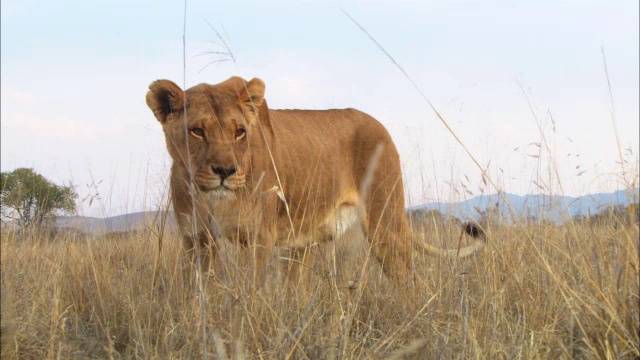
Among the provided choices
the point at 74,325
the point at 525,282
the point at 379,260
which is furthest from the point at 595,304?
the point at 379,260

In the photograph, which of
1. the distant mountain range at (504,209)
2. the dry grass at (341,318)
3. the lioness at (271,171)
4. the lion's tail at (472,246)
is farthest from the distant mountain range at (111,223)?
the lion's tail at (472,246)

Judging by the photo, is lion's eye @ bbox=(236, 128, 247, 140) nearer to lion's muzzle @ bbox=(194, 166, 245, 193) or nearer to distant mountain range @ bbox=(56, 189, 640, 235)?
lion's muzzle @ bbox=(194, 166, 245, 193)

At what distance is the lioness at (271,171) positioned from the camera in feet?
12.7

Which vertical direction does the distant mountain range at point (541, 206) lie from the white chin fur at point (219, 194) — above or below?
below

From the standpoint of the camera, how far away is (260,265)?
3979 mm

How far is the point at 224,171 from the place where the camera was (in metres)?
3.80

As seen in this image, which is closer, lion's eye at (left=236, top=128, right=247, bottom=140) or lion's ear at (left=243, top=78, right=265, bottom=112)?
lion's eye at (left=236, top=128, right=247, bottom=140)

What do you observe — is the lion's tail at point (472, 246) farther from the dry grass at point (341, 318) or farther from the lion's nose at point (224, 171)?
the lion's nose at point (224, 171)

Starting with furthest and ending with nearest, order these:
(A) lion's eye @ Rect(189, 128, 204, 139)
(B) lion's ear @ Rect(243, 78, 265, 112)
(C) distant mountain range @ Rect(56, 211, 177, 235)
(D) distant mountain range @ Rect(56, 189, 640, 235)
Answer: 1. (C) distant mountain range @ Rect(56, 211, 177, 235)
2. (B) lion's ear @ Rect(243, 78, 265, 112)
3. (A) lion's eye @ Rect(189, 128, 204, 139)
4. (D) distant mountain range @ Rect(56, 189, 640, 235)

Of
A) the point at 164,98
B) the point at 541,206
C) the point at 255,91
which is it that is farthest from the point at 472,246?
the point at 164,98

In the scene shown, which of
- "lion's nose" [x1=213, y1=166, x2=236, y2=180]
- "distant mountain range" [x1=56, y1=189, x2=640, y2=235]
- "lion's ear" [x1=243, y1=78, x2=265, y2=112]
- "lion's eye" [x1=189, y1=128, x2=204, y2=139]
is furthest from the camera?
"lion's ear" [x1=243, y1=78, x2=265, y2=112]

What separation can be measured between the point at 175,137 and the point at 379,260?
1875mm

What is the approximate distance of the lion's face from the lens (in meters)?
3.83

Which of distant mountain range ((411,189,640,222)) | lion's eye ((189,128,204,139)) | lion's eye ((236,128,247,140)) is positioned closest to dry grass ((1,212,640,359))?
distant mountain range ((411,189,640,222))
